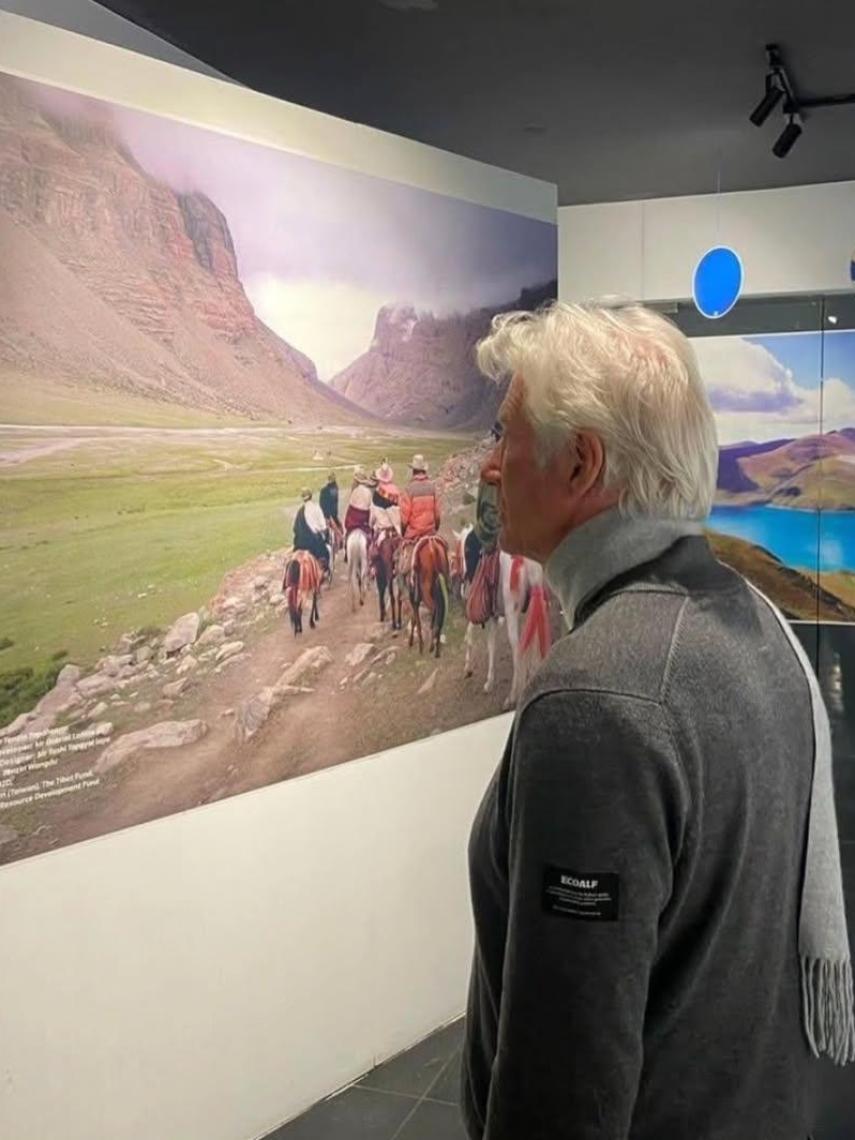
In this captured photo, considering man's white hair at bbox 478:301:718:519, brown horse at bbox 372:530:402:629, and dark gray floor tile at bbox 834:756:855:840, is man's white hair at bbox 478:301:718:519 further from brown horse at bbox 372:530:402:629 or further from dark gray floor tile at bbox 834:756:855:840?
dark gray floor tile at bbox 834:756:855:840

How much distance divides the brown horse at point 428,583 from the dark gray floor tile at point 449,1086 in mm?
1155

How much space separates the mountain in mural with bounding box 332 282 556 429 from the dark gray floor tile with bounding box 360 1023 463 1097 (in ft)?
5.90

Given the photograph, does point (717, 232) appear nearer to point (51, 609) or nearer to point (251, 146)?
point (251, 146)

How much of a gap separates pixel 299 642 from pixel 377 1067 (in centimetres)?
126

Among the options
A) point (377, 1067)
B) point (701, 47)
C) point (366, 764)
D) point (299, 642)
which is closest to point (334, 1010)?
point (377, 1067)

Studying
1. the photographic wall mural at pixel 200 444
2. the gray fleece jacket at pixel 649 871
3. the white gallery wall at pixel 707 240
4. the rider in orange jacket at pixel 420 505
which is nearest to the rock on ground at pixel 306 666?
the photographic wall mural at pixel 200 444

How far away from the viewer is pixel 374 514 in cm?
302

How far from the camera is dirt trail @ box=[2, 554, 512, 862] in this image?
2.38 metres

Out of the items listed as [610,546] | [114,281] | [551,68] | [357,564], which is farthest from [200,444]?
[551,68]

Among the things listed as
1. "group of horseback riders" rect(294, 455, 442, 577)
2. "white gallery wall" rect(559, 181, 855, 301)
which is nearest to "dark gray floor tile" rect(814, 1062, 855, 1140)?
"group of horseback riders" rect(294, 455, 442, 577)

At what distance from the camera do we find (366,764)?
9.87 feet

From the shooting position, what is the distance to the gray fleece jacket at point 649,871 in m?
1.01

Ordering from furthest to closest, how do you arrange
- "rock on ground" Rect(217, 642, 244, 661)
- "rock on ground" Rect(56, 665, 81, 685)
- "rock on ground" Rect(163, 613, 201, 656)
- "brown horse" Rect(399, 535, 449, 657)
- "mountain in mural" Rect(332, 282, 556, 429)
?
1. "brown horse" Rect(399, 535, 449, 657)
2. "mountain in mural" Rect(332, 282, 556, 429)
3. "rock on ground" Rect(217, 642, 244, 661)
4. "rock on ground" Rect(163, 613, 201, 656)
5. "rock on ground" Rect(56, 665, 81, 685)

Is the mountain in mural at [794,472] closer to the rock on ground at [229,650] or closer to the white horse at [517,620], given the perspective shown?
the white horse at [517,620]
